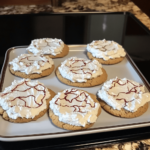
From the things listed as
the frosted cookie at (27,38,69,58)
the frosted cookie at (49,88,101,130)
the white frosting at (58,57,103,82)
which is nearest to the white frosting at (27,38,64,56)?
the frosted cookie at (27,38,69,58)

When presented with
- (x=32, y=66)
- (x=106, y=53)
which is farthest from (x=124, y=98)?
(x=32, y=66)

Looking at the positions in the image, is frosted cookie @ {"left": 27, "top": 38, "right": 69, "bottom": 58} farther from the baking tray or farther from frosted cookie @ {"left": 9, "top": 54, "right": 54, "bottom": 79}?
the baking tray

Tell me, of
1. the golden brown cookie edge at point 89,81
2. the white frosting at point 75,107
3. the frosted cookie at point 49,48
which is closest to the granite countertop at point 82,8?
the frosted cookie at point 49,48

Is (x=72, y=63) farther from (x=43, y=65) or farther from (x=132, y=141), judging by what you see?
(x=132, y=141)

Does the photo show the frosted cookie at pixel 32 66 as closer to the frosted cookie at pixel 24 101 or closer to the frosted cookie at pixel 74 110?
the frosted cookie at pixel 24 101

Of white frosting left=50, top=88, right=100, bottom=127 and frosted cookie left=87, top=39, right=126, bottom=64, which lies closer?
white frosting left=50, top=88, right=100, bottom=127

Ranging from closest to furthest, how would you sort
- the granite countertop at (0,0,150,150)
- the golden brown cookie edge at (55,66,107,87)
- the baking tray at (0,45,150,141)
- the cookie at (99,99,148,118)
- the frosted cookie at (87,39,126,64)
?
the baking tray at (0,45,150,141) < the cookie at (99,99,148,118) < the golden brown cookie edge at (55,66,107,87) < the frosted cookie at (87,39,126,64) < the granite countertop at (0,0,150,150)
